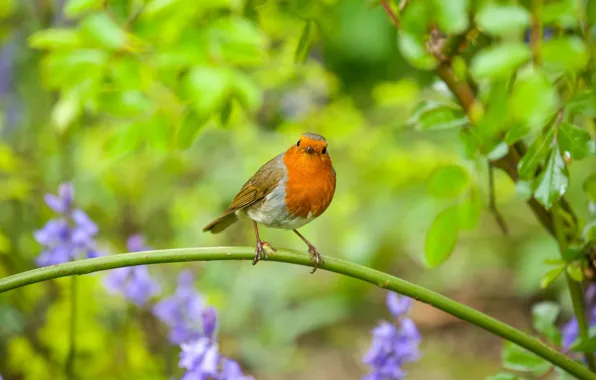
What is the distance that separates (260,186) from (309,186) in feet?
0.50

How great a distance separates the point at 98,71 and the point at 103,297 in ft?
4.91

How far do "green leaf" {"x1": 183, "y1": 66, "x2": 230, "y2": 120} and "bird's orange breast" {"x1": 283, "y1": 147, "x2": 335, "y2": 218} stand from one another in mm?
240

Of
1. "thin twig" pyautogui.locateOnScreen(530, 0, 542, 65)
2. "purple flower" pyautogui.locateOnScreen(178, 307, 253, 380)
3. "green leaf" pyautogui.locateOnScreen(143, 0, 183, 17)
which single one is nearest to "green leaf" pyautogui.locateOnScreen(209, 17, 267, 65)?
"green leaf" pyautogui.locateOnScreen(143, 0, 183, 17)

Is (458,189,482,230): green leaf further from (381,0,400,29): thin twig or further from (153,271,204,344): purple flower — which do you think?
(153,271,204,344): purple flower

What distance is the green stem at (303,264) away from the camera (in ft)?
3.80

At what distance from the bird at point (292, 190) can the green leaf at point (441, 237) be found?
26 centimetres

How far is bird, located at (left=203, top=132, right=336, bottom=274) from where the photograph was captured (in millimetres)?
1776

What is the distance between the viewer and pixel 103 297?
122 inches

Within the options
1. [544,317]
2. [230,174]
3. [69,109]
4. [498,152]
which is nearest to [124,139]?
[69,109]

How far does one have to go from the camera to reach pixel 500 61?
0.90m

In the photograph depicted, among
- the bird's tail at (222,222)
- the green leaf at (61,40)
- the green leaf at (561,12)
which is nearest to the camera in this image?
the green leaf at (561,12)

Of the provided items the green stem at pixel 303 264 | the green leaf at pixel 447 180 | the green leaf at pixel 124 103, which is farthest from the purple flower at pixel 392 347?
the green leaf at pixel 124 103

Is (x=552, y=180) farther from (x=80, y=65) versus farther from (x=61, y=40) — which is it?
(x=61, y=40)

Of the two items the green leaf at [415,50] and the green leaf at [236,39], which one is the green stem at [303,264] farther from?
the green leaf at [236,39]
